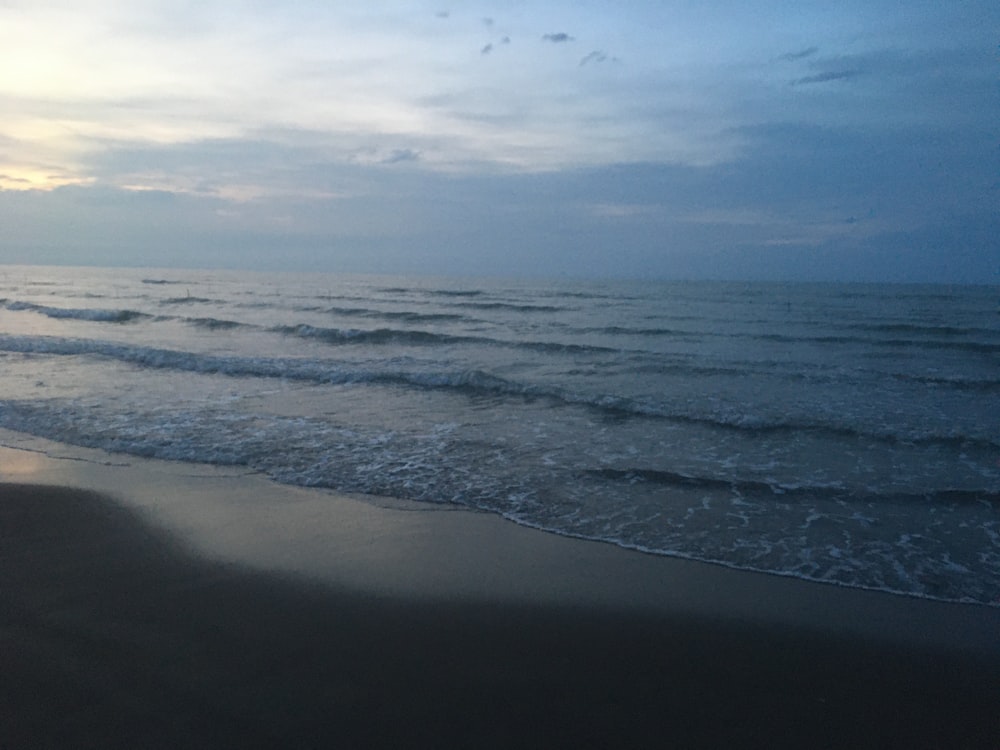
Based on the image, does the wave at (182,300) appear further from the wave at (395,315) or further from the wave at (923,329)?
the wave at (923,329)

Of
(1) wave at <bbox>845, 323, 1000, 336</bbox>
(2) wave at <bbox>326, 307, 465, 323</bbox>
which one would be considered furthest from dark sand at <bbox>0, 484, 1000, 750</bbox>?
(1) wave at <bbox>845, 323, 1000, 336</bbox>

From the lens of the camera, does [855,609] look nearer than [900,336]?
Yes

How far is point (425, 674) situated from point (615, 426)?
8.10m

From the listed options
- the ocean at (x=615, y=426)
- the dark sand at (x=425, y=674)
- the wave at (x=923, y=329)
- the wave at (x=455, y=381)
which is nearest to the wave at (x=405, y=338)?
the ocean at (x=615, y=426)

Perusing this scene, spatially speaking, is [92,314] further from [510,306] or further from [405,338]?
[510,306]

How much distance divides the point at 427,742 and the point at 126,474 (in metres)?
6.60

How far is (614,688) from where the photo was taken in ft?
13.1

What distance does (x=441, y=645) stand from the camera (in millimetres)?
4453

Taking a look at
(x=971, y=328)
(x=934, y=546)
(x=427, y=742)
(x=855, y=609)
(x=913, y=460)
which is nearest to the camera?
(x=427, y=742)

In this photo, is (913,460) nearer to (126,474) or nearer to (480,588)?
(480,588)

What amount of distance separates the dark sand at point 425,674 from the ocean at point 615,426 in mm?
1676

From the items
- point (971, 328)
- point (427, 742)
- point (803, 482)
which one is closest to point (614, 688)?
point (427, 742)

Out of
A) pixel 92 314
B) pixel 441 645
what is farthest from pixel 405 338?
pixel 441 645

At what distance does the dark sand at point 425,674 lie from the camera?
358cm
